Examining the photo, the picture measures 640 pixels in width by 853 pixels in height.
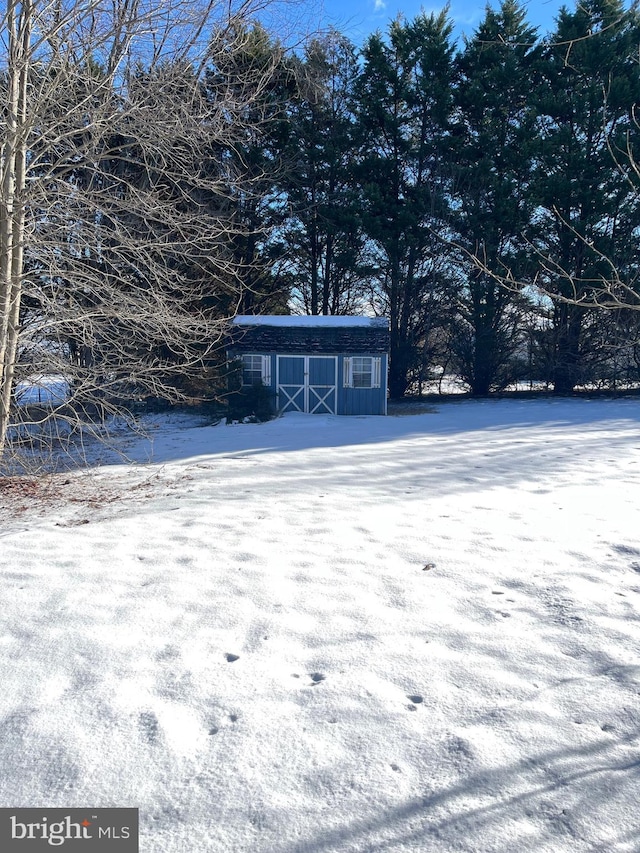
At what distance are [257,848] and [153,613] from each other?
6.51 feet

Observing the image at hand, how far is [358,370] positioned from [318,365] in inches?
45.7

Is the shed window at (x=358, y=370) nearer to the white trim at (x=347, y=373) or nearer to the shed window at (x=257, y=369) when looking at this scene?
the white trim at (x=347, y=373)

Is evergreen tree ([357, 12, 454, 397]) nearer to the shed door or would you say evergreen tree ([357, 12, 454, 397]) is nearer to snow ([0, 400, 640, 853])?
the shed door

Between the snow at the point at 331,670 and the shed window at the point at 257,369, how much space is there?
10946 millimetres

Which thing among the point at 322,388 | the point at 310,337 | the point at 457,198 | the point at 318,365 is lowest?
the point at 322,388

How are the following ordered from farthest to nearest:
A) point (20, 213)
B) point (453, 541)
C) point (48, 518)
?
point (20, 213)
point (48, 518)
point (453, 541)

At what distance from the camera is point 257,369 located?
58.2ft

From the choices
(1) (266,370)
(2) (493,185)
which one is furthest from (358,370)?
(2) (493,185)

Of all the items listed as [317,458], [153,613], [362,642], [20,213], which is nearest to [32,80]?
[20,213]

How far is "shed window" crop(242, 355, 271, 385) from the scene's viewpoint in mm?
17589

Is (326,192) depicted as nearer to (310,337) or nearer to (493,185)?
(493,185)

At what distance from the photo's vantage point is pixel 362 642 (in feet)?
11.3

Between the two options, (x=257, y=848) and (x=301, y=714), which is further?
(x=301, y=714)

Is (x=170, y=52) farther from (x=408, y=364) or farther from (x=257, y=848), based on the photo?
(x=408, y=364)
